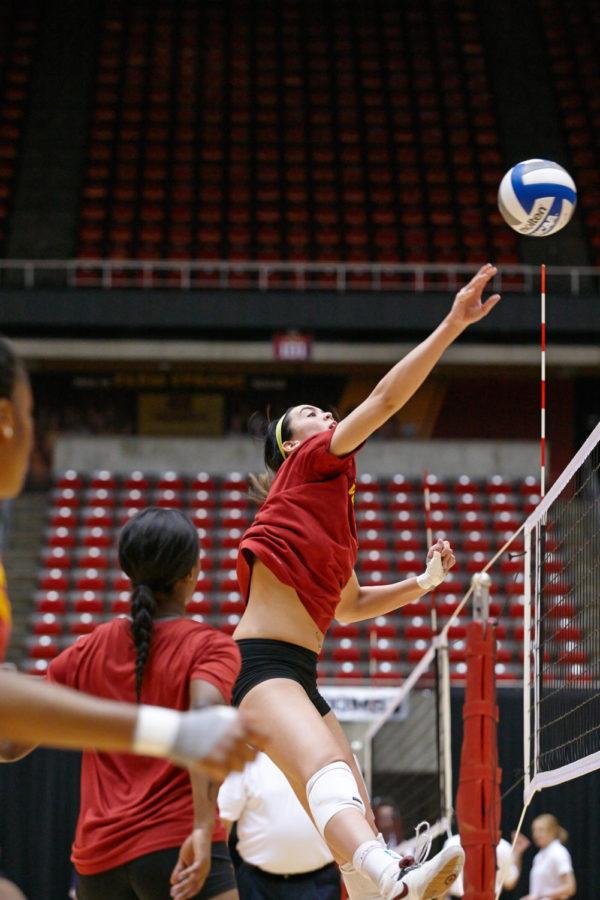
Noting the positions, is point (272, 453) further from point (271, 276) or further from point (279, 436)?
point (271, 276)

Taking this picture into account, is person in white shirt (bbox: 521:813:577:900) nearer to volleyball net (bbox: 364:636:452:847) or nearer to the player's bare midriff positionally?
volleyball net (bbox: 364:636:452:847)

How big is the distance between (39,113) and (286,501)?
720 inches

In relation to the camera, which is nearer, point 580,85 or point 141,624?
point 141,624

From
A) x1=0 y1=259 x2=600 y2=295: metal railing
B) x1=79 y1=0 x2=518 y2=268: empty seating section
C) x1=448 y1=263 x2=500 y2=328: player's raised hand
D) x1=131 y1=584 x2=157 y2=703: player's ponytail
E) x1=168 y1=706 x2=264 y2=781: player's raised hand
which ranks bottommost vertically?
x1=168 y1=706 x2=264 y2=781: player's raised hand

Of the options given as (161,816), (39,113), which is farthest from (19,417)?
(39,113)

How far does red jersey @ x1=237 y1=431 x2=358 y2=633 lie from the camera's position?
3.64 metres

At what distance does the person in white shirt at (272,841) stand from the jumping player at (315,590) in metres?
1.37

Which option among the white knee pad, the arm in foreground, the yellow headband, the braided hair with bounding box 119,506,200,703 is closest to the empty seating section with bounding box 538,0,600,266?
A: the yellow headband

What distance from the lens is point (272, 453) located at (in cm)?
421

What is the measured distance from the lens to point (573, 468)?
179 inches

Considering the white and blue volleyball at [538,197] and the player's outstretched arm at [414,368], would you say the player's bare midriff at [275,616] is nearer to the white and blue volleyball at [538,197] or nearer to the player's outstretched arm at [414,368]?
the player's outstretched arm at [414,368]

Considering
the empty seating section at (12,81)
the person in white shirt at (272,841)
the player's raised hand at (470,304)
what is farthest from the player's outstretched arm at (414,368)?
the empty seating section at (12,81)

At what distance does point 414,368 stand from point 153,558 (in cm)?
102

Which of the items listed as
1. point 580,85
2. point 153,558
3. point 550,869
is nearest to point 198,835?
point 153,558
